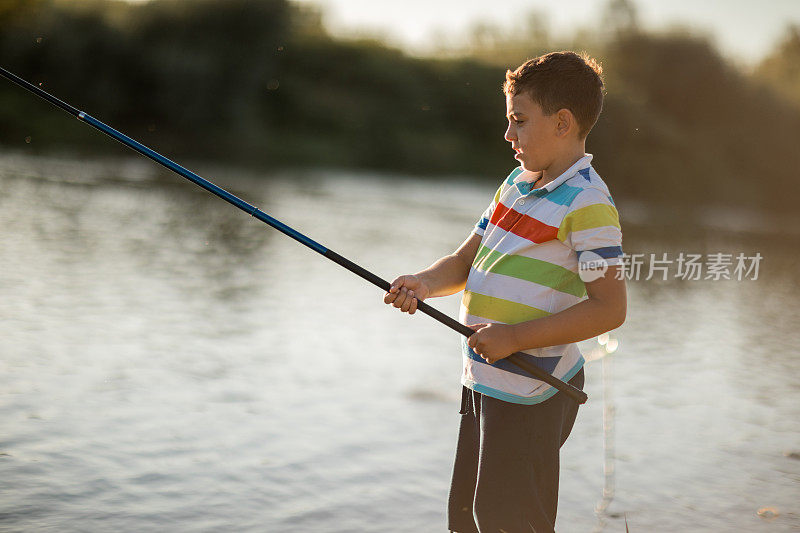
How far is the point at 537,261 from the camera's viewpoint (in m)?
1.86

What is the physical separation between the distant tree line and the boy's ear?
1476 centimetres

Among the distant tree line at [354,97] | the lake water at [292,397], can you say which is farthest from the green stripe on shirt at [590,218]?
the distant tree line at [354,97]

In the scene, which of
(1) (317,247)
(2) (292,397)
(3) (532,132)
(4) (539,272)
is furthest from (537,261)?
(2) (292,397)

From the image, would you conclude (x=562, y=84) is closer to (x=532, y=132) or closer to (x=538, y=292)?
(x=532, y=132)

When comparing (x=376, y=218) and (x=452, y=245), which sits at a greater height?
(x=376, y=218)

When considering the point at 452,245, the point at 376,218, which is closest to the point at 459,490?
the point at 452,245

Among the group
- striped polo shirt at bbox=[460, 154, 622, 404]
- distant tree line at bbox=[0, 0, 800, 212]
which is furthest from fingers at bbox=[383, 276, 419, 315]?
distant tree line at bbox=[0, 0, 800, 212]

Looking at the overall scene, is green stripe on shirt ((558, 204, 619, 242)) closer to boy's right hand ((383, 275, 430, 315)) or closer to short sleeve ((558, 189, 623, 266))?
short sleeve ((558, 189, 623, 266))

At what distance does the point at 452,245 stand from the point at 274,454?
23.0 feet

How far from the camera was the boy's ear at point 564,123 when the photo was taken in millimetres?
1873

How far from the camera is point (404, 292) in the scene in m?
2.00

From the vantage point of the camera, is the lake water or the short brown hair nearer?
the short brown hair

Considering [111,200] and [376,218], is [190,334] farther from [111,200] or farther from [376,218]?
[376,218]

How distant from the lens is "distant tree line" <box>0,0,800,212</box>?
67.7 feet
